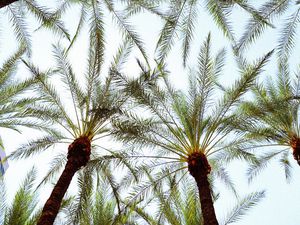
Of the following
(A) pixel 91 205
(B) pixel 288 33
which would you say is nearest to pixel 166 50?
(B) pixel 288 33

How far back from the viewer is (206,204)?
8.74 m

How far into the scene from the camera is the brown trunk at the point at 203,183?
27.9 feet

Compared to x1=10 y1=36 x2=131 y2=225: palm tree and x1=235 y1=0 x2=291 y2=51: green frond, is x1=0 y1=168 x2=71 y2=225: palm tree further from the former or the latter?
x1=235 y1=0 x2=291 y2=51: green frond

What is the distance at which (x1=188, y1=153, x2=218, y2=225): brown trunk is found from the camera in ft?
27.9

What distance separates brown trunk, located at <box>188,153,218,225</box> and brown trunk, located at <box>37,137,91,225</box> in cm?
304

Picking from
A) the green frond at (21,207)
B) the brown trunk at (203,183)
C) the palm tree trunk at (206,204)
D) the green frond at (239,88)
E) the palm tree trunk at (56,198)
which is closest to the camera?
the palm tree trunk at (56,198)

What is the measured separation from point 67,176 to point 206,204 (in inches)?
144

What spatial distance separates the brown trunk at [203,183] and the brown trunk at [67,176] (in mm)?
3036

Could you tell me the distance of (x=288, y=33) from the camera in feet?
35.1

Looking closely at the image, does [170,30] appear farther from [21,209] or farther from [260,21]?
[21,209]

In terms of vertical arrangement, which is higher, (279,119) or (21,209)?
(279,119)

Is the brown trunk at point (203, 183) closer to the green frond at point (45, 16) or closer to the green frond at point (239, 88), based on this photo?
the green frond at point (239, 88)

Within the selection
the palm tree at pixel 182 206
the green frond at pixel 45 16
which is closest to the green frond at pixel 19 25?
the green frond at pixel 45 16

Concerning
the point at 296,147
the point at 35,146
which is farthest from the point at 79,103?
the point at 296,147
